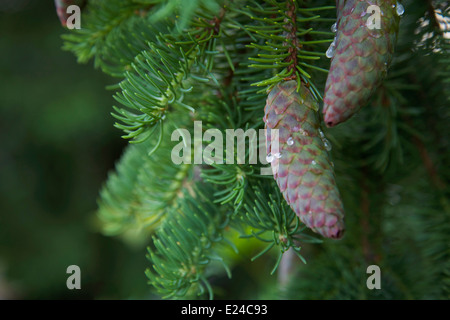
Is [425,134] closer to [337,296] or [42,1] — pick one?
[337,296]

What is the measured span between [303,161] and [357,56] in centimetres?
9

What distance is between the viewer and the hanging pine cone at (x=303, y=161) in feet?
0.87

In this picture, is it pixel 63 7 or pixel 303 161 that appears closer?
pixel 303 161

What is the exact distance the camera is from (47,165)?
1880 mm

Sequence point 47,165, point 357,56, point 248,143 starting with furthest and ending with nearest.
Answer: point 47,165 < point 248,143 < point 357,56

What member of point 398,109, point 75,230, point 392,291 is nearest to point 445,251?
point 392,291

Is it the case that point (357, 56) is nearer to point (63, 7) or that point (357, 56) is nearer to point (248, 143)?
point (248, 143)

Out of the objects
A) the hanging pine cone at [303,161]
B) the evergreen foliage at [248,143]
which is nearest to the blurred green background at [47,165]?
the evergreen foliage at [248,143]

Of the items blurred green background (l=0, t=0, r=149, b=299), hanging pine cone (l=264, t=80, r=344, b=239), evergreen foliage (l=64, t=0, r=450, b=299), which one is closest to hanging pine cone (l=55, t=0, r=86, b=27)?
evergreen foliage (l=64, t=0, r=450, b=299)

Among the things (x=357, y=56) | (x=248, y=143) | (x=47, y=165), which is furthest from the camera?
(x=47, y=165)

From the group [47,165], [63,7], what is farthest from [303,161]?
[47,165]

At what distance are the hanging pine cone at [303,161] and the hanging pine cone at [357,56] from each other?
0.10 feet

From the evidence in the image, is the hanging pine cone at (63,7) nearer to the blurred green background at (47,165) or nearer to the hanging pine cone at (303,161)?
the hanging pine cone at (303,161)

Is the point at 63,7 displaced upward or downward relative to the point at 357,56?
upward
